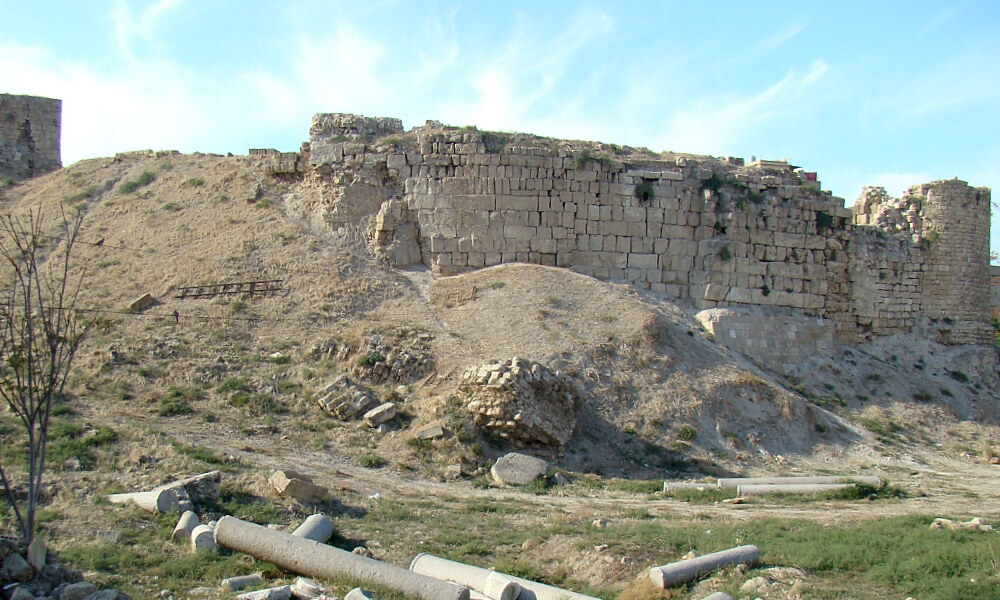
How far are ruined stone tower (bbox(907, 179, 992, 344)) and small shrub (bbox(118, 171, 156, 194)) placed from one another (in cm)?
1970

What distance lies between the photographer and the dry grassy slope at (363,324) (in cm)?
1598

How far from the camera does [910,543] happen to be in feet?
30.0

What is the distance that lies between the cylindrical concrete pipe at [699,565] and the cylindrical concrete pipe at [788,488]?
Answer: 194 inches

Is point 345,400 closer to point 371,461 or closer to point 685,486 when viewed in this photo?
point 371,461

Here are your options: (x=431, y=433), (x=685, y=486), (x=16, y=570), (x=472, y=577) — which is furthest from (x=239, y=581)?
(x=685, y=486)

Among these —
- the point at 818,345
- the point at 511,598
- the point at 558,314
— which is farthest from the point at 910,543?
the point at 818,345

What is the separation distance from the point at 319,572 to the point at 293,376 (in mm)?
8038

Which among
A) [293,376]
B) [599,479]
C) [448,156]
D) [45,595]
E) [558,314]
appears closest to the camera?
[45,595]

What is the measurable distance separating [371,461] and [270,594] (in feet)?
20.1

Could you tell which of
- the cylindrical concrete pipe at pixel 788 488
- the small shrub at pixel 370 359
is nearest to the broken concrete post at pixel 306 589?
the cylindrical concrete pipe at pixel 788 488

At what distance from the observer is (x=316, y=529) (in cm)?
954

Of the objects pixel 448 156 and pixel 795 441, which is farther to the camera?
pixel 448 156

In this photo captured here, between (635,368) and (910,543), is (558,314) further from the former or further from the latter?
(910,543)

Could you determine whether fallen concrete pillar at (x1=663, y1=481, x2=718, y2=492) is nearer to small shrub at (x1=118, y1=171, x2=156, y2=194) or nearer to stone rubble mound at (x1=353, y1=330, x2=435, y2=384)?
stone rubble mound at (x1=353, y1=330, x2=435, y2=384)
